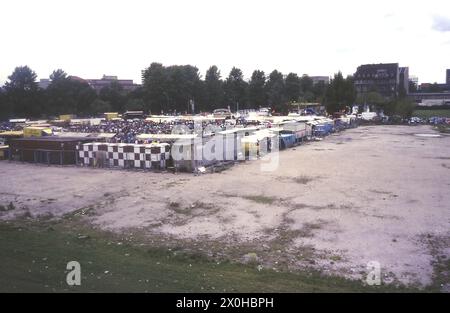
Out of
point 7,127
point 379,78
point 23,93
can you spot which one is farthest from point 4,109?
point 379,78

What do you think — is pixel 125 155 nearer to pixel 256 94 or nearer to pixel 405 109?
pixel 405 109

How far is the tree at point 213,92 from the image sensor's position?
9425 cm

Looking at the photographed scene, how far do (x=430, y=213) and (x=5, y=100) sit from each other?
7528cm

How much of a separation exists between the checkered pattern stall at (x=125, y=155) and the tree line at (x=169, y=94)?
5606cm

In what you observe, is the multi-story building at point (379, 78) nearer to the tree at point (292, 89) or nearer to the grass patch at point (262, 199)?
the tree at point (292, 89)

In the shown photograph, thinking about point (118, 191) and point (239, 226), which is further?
point (118, 191)

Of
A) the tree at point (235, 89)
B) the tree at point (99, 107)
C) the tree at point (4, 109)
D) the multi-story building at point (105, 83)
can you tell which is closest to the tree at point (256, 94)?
the tree at point (235, 89)

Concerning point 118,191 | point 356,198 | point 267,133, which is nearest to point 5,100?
point 267,133

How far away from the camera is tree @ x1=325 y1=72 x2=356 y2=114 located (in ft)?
249

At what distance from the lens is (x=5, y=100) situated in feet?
236

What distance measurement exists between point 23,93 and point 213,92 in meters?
39.9

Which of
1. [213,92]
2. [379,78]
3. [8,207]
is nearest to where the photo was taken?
[8,207]

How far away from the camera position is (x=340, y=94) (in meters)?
75.8

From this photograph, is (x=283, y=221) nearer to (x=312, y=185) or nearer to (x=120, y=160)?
(x=312, y=185)
